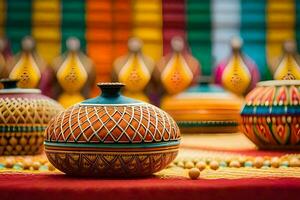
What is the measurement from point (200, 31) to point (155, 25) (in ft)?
0.76

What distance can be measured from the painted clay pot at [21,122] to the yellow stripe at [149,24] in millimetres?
1484

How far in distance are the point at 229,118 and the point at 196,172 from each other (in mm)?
1476

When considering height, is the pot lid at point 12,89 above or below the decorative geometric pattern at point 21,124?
above

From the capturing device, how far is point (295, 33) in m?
3.12

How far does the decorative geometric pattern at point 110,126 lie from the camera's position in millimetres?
1092

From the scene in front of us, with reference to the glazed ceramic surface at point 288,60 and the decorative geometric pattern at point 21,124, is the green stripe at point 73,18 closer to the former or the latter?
the glazed ceramic surface at point 288,60

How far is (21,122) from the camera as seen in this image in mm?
1590

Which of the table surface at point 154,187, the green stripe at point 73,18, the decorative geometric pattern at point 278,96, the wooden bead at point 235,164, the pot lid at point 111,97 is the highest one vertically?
the green stripe at point 73,18

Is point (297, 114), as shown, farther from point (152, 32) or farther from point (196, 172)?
point (152, 32)

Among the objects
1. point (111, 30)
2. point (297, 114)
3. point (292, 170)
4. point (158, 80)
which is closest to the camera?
point (292, 170)

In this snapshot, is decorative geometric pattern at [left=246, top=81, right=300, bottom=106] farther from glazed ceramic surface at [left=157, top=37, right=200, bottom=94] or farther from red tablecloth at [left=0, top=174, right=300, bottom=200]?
glazed ceramic surface at [left=157, top=37, right=200, bottom=94]

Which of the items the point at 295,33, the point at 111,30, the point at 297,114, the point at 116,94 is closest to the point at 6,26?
the point at 111,30

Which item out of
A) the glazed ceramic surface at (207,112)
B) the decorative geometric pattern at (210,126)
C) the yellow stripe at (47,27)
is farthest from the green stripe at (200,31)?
the yellow stripe at (47,27)

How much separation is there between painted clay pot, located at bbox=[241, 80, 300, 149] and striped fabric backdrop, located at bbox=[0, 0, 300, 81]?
1.23m
